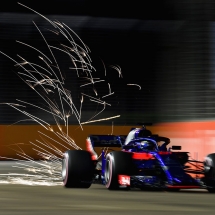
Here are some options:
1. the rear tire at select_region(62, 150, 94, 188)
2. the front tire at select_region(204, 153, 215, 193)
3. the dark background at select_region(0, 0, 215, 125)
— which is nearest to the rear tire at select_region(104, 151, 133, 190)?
the rear tire at select_region(62, 150, 94, 188)

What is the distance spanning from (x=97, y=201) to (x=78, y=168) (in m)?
2.41

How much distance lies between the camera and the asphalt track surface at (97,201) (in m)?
10.4

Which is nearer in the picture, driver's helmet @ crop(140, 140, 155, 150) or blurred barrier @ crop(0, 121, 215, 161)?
driver's helmet @ crop(140, 140, 155, 150)

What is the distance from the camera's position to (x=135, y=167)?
45.4ft

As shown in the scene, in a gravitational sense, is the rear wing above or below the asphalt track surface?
above

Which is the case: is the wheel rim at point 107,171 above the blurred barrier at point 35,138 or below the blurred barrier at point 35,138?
below

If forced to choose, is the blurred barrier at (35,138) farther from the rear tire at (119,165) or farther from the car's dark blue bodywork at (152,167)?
the rear tire at (119,165)

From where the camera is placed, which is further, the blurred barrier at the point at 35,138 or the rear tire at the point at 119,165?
the blurred barrier at the point at 35,138

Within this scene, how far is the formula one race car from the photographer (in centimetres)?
1359

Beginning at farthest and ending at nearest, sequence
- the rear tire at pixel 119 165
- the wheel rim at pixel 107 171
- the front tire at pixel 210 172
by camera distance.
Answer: the wheel rim at pixel 107 171 → the front tire at pixel 210 172 → the rear tire at pixel 119 165

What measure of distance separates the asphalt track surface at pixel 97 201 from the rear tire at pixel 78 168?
193 mm

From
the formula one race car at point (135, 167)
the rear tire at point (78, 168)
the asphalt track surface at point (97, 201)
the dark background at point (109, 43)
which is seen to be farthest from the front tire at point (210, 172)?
the dark background at point (109, 43)

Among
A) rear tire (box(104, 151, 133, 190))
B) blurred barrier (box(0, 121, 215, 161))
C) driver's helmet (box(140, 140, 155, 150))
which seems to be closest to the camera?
rear tire (box(104, 151, 133, 190))

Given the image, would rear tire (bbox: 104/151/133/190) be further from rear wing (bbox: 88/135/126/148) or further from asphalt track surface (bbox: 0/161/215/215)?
rear wing (bbox: 88/135/126/148)
